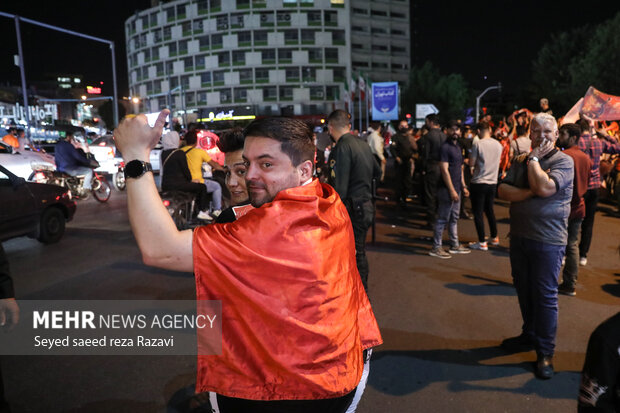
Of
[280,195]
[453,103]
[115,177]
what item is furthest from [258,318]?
[453,103]

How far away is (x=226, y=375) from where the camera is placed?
1481 mm

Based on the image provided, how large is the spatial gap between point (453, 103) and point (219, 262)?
66096 millimetres

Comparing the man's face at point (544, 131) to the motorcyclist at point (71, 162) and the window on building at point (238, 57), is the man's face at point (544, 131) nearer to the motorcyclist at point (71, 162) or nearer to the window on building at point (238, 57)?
the motorcyclist at point (71, 162)

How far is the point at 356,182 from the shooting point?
5.13 metres

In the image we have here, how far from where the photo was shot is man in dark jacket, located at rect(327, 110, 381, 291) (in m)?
5.00

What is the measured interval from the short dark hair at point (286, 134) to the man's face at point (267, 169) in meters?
0.02

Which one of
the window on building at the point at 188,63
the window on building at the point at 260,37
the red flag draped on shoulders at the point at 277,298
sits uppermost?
the window on building at the point at 260,37

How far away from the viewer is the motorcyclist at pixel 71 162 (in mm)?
13133

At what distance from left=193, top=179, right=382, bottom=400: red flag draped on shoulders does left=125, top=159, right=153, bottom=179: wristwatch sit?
249 mm

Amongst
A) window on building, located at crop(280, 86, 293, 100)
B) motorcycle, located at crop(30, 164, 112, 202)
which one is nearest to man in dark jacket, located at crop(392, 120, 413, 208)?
motorcycle, located at crop(30, 164, 112, 202)

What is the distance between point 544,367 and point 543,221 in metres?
1.17

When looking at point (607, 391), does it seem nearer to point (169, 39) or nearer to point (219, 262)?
point (219, 262)

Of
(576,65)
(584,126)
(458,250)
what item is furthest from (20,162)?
(576,65)

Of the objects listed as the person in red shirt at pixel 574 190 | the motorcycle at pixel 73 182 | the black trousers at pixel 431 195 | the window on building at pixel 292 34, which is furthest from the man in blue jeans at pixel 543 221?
the window on building at pixel 292 34
